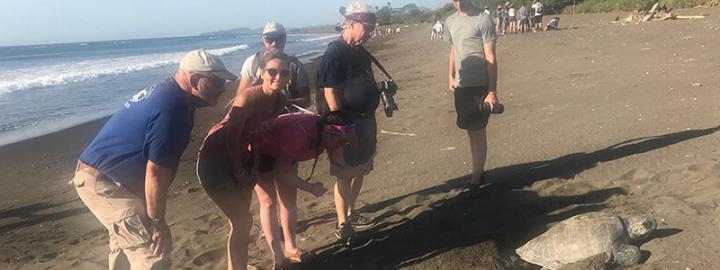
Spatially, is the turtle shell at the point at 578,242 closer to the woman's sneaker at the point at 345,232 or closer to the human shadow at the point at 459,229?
the human shadow at the point at 459,229

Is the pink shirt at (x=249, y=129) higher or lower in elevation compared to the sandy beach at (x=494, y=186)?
higher

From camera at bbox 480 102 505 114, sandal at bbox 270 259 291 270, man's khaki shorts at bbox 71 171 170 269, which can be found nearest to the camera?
man's khaki shorts at bbox 71 171 170 269

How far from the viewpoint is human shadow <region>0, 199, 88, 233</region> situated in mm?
6227

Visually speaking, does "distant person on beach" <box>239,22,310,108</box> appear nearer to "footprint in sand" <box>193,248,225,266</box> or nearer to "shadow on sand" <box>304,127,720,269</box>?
"shadow on sand" <box>304,127,720,269</box>

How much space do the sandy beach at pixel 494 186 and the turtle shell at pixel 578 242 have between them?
174mm

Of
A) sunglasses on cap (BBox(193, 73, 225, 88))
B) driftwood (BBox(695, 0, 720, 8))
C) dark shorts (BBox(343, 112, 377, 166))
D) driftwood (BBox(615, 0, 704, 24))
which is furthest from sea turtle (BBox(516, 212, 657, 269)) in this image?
driftwood (BBox(695, 0, 720, 8))

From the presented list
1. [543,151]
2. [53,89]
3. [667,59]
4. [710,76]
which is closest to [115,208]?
[543,151]

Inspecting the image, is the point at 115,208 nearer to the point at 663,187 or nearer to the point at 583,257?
the point at 583,257

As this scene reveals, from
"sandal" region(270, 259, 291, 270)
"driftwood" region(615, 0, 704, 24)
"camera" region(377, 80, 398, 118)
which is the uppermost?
"camera" region(377, 80, 398, 118)

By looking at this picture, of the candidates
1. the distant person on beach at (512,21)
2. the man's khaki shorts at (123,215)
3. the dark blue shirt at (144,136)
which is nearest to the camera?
the dark blue shirt at (144,136)

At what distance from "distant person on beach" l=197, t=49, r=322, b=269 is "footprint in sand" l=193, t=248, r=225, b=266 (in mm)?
1014

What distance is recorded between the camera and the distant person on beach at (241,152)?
3.31 meters

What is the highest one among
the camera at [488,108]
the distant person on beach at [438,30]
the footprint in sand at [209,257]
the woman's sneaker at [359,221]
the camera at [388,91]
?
the camera at [388,91]

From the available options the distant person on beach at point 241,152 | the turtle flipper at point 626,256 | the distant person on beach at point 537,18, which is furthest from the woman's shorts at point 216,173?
the distant person on beach at point 537,18
